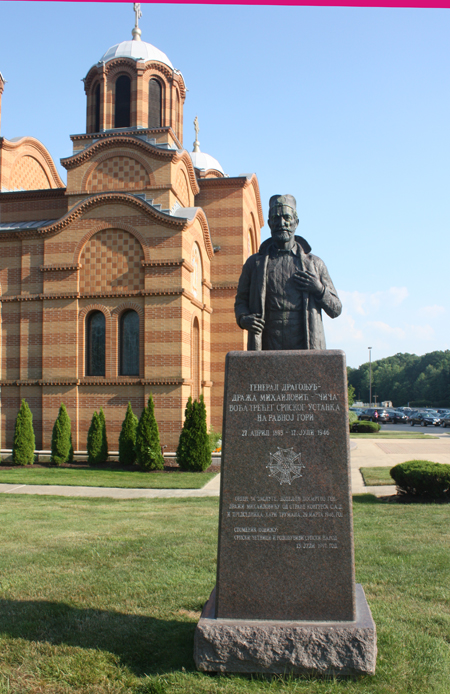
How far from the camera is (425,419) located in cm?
5253

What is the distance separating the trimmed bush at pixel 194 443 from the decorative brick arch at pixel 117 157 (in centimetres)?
866

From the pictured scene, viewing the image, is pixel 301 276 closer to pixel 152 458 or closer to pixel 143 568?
pixel 143 568

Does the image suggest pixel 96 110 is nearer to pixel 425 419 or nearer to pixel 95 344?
pixel 95 344

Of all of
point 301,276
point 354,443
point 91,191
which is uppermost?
point 91,191

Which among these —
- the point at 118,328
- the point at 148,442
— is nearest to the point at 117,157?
the point at 118,328

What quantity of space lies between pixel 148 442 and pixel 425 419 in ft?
133

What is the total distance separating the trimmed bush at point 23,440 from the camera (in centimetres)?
1903

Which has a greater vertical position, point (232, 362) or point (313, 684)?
point (232, 362)

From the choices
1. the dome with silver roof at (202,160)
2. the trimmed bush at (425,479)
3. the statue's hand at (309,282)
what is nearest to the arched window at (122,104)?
the dome with silver roof at (202,160)

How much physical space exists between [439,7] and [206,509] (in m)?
10.0

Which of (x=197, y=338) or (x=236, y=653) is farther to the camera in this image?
(x=197, y=338)

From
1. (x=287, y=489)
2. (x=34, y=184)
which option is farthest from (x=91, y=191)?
(x=287, y=489)

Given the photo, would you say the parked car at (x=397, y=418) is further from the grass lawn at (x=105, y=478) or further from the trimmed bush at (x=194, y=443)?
the grass lawn at (x=105, y=478)

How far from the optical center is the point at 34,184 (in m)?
26.0
